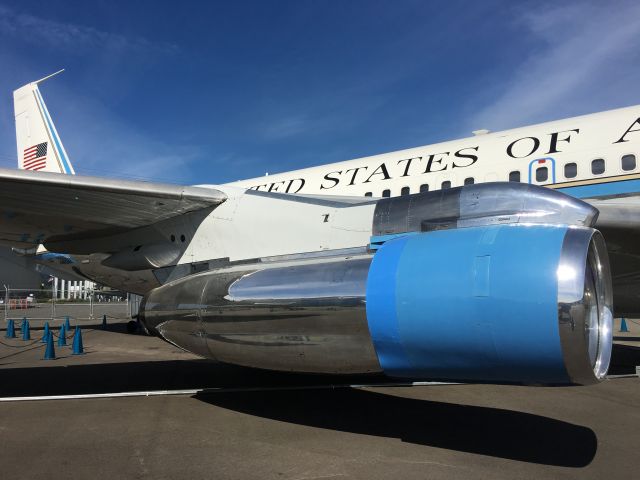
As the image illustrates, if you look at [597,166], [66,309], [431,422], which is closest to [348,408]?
[431,422]

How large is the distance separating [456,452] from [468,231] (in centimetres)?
202

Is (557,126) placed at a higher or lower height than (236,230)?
higher

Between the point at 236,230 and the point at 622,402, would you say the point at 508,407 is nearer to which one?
the point at 622,402

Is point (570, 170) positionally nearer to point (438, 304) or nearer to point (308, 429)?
point (438, 304)

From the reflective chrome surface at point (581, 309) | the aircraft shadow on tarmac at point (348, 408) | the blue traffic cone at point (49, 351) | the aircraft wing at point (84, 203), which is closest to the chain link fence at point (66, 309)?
the blue traffic cone at point (49, 351)

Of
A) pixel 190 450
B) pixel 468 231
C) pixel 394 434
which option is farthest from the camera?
pixel 394 434

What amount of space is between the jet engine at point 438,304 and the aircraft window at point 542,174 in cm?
357

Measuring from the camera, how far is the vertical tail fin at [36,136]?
44.1 feet

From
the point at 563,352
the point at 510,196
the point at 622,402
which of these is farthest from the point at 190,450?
the point at 622,402

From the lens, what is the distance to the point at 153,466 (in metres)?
4.01

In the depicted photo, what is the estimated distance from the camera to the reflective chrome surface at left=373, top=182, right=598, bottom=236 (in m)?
4.02

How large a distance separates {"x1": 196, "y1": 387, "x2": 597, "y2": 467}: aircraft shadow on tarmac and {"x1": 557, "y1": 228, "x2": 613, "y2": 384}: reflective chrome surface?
1.07 metres

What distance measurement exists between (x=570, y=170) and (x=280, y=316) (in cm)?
522

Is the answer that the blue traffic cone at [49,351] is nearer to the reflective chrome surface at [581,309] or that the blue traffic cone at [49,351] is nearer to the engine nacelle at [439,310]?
the engine nacelle at [439,310]
